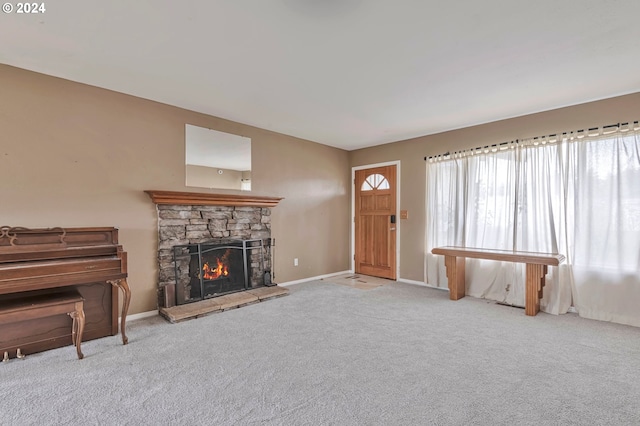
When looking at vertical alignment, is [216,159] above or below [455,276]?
above

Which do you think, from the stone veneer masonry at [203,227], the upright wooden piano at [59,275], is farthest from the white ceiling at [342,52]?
the upright wooden piano at [59,275]

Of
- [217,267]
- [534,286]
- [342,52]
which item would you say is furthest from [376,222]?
[342,52]

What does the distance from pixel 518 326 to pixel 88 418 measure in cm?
375

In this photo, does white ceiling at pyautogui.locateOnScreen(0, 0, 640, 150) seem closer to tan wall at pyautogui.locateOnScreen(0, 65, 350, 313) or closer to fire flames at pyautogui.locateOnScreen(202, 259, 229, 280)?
tan wall at pyautogui.locateOnScreen(0, 65, 350, 313)

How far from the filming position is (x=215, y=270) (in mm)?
4262

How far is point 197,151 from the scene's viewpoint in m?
4.02

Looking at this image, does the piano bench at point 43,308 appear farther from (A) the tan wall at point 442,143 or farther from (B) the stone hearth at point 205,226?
(A) the tan wall at point 442,143

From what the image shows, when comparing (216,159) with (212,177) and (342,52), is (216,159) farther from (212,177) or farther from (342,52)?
(342,52)

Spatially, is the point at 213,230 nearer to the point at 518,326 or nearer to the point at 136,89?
the point at 136,89

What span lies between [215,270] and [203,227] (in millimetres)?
646

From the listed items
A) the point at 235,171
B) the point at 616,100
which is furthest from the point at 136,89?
the point at 616,100

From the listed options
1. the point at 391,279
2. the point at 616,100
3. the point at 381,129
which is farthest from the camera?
the point at 391,279

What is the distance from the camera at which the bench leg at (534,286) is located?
3617 mm

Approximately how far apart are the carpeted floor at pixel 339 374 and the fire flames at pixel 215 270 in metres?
0.79
